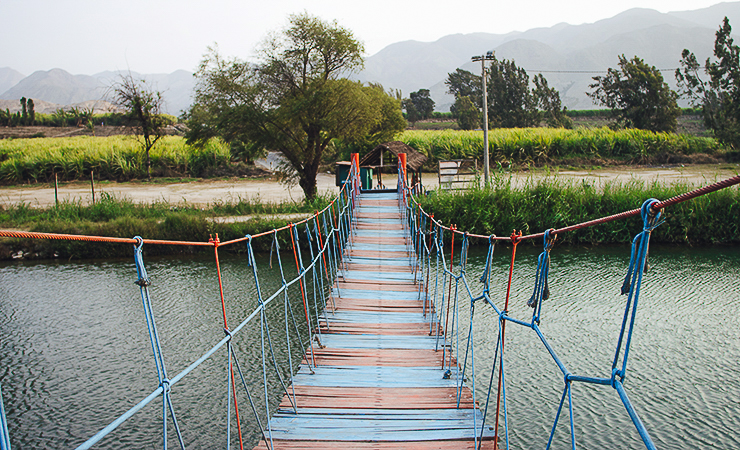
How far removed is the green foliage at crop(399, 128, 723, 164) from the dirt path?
1510mm

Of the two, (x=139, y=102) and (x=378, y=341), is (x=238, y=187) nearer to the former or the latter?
(x=139, y=102)

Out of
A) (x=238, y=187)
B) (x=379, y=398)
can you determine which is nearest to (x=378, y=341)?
(x=379, y=398)

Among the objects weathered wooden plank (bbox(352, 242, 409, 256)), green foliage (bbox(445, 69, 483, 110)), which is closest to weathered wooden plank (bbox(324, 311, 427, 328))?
weathered wooden plank (bbox(352, 242, 409, 256))

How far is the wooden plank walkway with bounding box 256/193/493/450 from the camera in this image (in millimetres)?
2701

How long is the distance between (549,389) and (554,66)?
601ft

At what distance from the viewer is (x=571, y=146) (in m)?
21.4

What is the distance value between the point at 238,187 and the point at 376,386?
50.9 feet

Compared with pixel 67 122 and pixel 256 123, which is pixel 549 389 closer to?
pixel 256 123

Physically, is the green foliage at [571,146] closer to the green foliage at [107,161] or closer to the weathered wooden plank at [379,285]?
the green foliage at [107,161]

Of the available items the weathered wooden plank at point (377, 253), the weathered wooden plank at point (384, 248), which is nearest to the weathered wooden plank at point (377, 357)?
the weathered wooden plank at point (377, 253)

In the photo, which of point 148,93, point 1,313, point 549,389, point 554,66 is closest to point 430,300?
point 549,389

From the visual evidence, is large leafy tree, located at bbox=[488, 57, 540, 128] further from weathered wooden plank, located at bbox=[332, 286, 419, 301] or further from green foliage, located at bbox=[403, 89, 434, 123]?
weathered wooden plank, located at bbox=[332, 286, 419, 301]

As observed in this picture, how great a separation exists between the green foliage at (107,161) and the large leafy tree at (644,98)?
18.1 metres

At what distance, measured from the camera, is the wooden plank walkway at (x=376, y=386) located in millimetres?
2701
